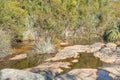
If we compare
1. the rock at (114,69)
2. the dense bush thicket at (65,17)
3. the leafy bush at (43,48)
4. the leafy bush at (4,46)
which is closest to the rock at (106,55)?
the rock at (114,69)

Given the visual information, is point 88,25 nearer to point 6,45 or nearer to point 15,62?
point 6,45

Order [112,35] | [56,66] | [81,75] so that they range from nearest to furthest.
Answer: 1. [81,75]
2. [56,66]
3. [112,35]

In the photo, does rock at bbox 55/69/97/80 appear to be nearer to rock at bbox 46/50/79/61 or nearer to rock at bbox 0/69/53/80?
rock at bbox 0/69/53/80

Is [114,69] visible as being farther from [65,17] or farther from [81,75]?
[65,17]

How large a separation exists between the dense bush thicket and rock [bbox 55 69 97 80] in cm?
1625

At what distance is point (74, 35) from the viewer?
47.1 m

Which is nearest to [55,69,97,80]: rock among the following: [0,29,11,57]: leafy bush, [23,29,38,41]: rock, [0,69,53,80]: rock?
[0,69,53,80]: rock

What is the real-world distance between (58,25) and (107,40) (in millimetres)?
9383

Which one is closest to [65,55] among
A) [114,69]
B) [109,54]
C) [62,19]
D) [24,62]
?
[24,62]

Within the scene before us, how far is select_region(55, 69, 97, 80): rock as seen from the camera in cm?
1720

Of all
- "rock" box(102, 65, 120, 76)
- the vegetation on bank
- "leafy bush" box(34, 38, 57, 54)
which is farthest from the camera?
the vegetation on bank

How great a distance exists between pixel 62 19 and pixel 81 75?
2957 centimetres

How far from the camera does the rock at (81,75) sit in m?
17.2

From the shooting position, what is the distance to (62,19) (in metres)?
47.0
